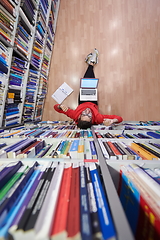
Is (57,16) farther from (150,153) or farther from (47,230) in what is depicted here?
(47,230)

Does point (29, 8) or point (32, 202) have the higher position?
point (29, 8)

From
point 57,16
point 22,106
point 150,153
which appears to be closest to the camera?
point 150,153

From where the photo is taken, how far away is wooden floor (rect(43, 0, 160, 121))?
2826 mm

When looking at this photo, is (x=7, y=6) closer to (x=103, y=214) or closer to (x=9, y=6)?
(x=9, y=6)

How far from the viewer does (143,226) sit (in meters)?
0.45

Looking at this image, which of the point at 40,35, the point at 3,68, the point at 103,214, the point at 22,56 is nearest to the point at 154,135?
the point at 103,214

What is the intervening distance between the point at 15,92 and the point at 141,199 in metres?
1.81

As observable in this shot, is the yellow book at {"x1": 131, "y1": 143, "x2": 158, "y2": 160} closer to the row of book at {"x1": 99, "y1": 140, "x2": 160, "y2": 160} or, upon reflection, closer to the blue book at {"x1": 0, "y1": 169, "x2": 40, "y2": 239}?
the row of book at {"x1": 99, "y1": 140, "x2": 160, "y2": 160}

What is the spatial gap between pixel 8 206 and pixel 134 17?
12.5 feet

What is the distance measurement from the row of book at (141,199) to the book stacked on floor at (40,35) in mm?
2149

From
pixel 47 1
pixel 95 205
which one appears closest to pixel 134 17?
pixel 47 1

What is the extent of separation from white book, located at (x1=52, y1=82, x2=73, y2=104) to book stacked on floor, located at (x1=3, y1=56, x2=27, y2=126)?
42.4 inches

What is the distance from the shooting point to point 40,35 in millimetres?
2158

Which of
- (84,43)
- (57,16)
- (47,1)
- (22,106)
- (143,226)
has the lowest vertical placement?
(143,226)
